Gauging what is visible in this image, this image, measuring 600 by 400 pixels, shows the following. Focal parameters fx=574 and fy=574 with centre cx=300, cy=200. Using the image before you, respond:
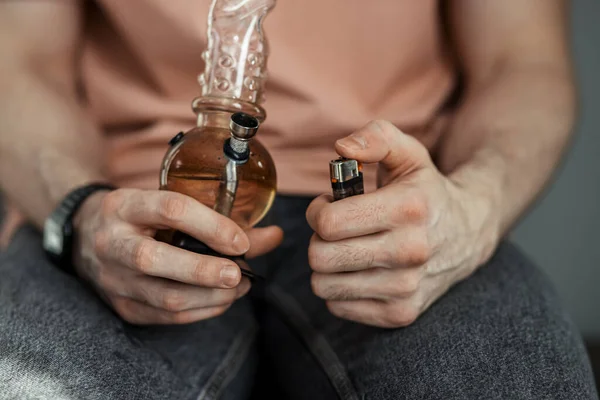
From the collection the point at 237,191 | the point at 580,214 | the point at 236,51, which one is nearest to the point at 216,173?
the point at 237,191

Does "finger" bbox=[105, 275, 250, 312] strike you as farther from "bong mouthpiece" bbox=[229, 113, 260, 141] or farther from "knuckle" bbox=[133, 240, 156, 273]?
"bong mouthpiece" bbox=[229, 113, 260, 141]

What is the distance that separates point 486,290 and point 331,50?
15.8 inches

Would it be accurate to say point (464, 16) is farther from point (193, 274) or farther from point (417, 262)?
point (193, 274)

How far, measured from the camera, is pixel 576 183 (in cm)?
121

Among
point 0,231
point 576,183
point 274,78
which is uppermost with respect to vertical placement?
point 274,78

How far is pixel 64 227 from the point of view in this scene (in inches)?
27.4

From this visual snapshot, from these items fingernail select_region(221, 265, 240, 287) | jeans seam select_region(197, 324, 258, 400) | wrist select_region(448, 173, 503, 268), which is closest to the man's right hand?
fingernail select_region(221, 265, 240, 287)

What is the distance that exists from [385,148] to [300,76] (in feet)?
1.04

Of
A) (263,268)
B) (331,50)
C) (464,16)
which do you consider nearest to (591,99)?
(464,16)

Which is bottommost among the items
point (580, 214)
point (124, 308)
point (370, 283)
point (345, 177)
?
point (580, 214)

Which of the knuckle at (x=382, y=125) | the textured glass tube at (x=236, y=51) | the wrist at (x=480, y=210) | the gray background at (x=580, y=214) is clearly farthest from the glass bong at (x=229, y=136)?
the gray background at (x=580, y=214)

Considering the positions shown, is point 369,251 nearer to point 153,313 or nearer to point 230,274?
point 230,274

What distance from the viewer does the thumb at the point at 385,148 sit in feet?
1.71

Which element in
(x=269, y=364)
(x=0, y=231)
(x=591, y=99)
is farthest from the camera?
(x=591, y=99)
